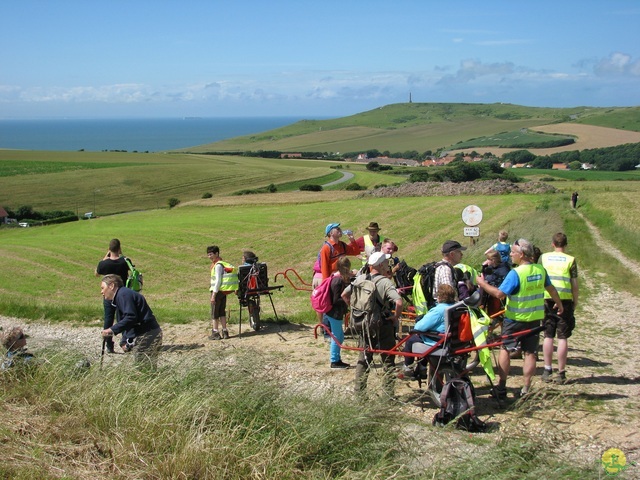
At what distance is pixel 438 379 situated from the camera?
279 inches

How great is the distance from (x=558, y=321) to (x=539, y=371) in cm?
99

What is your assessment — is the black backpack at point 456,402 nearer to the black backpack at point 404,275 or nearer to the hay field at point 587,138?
A: the black backpack at point 404,275

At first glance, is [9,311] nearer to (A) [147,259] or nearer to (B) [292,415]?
(B) [292,415]

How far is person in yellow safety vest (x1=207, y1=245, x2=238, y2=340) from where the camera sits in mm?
11484

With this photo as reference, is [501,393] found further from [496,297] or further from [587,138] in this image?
[587,138]

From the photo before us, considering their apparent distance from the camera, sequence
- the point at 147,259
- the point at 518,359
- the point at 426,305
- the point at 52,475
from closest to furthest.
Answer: the point at 52,475 → the point at 426,305 → the point at 518,359 → the point at 147,259

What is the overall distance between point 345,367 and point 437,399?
249 cm

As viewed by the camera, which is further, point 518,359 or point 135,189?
point 135,189

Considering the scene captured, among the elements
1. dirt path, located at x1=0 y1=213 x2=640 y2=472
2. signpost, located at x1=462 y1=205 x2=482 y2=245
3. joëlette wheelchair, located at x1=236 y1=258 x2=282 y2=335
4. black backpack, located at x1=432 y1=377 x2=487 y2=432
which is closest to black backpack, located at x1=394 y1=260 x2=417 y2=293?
dirt path, located at x1=0 y1=213 x2=640 y2=472

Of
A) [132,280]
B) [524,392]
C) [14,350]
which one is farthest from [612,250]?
[14,350]

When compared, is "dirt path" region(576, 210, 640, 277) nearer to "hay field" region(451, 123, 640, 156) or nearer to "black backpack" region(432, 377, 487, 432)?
"black backpack" region(432, 377, 487, 432)

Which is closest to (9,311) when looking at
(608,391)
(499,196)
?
(608,391)

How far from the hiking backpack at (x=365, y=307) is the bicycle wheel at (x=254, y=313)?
16.3ft

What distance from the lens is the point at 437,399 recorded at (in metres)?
6.81
